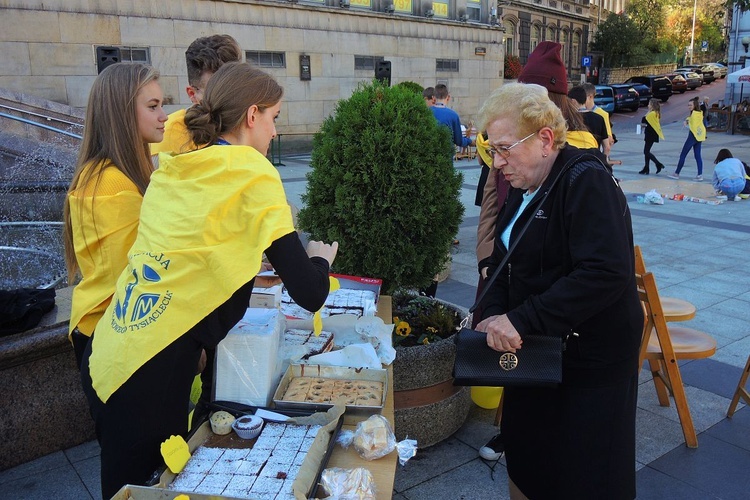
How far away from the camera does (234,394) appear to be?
6.67 feet

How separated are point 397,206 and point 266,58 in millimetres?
17443

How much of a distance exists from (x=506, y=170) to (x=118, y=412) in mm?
1485

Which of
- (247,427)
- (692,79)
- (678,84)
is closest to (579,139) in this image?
(247,427)

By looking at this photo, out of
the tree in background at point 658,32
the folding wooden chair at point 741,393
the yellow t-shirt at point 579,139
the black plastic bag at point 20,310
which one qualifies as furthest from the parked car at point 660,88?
the black plastic bag at point 20,310

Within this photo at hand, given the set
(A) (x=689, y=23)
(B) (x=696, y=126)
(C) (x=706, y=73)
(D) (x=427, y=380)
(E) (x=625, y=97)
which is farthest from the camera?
(A) (x=689, y=23)

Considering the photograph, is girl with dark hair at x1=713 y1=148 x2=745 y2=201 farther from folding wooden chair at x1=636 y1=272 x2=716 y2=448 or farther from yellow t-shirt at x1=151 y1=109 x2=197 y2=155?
yellow t-shirt at x1=151 y1=109 x2=197 y2=155

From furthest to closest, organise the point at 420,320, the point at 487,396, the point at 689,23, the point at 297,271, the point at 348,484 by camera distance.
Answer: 1. the point at 689,23
2. the point at 487,396
3. the point at 420,320
4. the point at 297,271
5. the point at 348,484

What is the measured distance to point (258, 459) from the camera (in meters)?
1.69

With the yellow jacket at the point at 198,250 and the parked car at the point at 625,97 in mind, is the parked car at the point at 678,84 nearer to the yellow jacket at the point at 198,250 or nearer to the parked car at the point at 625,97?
the parked car at the point at 625,97

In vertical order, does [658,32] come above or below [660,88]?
above

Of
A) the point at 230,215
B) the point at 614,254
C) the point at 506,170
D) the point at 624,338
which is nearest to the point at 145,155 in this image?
the point at 230,215

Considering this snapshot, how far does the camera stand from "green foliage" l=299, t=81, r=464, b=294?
129 inches

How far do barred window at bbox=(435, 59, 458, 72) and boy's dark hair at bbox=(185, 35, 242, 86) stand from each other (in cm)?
2223

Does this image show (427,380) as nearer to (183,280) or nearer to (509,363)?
(509,363)
